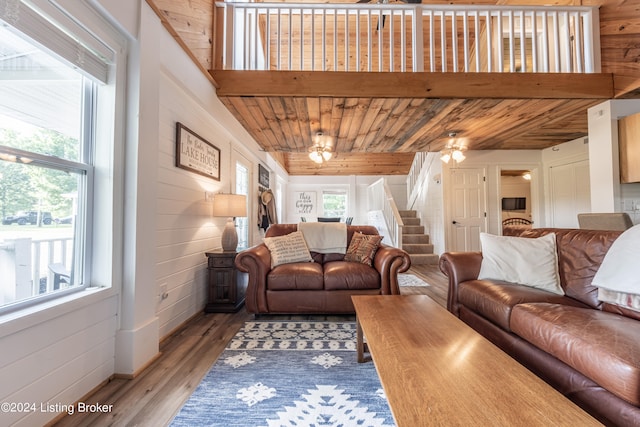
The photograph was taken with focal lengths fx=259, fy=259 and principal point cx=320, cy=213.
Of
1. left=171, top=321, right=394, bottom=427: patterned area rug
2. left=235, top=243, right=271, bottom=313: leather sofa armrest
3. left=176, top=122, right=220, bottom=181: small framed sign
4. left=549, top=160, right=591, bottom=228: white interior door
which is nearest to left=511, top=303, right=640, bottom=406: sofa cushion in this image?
left=171, top=321, right=394, bottom=427: patterned area rug

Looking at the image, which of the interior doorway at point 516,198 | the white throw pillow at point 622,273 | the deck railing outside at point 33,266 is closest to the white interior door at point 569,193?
the interior doorway at point 516,198

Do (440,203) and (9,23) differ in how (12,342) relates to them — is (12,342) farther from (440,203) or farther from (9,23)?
(440,203)

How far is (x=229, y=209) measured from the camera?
9.11 ft

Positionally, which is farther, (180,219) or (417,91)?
(417,91)

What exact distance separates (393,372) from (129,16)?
2.43m

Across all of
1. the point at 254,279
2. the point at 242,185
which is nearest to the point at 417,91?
the point at 254,279

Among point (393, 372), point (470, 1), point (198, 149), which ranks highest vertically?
point (470, 1)

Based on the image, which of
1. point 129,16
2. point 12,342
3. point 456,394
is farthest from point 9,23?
point 456,394

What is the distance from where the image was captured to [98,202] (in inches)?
61.0

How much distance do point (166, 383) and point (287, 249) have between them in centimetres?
159

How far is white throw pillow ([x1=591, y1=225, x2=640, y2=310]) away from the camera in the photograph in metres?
1.42

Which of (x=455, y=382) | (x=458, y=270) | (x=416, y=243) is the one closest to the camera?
(x=455, y=382)

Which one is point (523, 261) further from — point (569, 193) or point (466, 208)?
point (569, 193)

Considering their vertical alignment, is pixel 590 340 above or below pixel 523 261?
below
